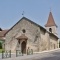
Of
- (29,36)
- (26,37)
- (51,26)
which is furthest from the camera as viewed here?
(51,26)

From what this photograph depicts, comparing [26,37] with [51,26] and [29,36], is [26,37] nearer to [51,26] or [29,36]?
[29,36]

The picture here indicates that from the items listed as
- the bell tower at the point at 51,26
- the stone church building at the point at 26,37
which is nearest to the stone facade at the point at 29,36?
the stone church building at the point at 26,37

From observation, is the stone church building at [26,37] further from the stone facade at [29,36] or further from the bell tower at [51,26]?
the bell tower at [51,26]

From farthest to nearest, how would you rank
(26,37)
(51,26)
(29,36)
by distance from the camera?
(51,26) → (29,36) → (26,37)

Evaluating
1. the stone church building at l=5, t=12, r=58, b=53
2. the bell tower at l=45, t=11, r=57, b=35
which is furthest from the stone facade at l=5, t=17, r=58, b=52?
the bell tower at l=45, t=11, r=57, b=35

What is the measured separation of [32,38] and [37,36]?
1.27m

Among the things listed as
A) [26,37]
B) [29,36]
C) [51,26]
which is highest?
[51,26]

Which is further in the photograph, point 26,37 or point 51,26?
point 51,26

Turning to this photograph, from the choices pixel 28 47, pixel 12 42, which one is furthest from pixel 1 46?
pixel 28 47

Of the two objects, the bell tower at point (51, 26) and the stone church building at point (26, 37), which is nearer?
the stone church building at point (26, 37)

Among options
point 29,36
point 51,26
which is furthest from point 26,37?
point 51,26

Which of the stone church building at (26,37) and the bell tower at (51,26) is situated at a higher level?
the bell tower at (51,26)

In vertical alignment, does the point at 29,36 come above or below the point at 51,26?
below

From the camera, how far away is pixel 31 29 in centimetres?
4325
